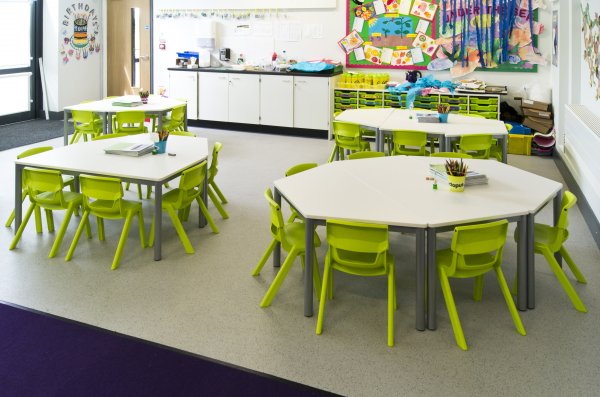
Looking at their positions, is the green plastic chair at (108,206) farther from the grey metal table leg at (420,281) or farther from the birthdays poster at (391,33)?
the birthdays poster at (391,33)

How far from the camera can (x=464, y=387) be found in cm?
267

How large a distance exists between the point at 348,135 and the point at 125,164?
2656mm

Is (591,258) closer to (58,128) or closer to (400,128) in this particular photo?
(400,128)

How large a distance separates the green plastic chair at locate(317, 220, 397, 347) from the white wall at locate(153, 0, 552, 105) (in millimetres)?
6022

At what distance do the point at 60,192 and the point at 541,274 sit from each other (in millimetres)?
3561

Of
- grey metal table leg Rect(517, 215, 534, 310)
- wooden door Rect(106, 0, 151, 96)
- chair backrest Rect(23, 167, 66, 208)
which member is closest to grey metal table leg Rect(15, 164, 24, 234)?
chair backrest Rect(23, 167, 66, 208)

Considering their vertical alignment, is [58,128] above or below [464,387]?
above

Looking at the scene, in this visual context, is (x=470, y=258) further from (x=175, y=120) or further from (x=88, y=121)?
(x=88, y=121)

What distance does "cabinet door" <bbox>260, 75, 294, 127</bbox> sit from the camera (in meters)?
8.82

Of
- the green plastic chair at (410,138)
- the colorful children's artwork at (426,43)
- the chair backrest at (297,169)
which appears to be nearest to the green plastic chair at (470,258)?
the chair backrest at (297,169)

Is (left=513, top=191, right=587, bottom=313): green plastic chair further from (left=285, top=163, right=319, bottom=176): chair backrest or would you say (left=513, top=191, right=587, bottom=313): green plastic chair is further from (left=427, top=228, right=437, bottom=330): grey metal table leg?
(left=285, top=163, right=319, bottom=176): chair backrest

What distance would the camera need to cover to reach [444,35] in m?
8.35

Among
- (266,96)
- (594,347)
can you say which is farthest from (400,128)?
(266,96)

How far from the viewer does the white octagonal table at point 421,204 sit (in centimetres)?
311
